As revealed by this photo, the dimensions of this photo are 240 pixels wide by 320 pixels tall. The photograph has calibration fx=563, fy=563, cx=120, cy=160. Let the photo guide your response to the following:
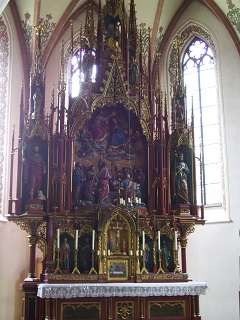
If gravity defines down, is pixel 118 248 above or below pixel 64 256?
above

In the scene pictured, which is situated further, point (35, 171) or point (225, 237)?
point (225, 237)

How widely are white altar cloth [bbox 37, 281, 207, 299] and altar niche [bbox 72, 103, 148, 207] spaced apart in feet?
7.33

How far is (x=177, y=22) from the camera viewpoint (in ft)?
63.6

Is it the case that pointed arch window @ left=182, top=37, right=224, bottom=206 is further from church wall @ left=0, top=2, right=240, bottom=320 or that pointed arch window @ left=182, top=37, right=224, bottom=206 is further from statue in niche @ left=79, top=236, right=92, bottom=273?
statue in niche @ left=79, top=236, right=92, bottom=273

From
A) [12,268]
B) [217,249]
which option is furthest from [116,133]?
[12,268]

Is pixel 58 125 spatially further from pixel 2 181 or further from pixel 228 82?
pixel 228 82

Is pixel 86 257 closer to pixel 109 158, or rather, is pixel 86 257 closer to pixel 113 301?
pixel 113 301

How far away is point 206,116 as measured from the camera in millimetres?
18484

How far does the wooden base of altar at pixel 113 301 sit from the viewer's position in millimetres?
13023

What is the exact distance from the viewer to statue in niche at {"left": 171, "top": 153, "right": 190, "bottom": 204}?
1493cm

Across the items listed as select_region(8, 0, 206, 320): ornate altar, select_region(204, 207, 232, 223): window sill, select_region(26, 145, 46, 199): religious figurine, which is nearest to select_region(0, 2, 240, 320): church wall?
select_region(204, 207, 232, 223): window sill

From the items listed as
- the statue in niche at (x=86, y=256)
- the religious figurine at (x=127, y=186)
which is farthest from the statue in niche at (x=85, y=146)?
the statue in niche at (x=86, y=256)

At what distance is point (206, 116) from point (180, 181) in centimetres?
420

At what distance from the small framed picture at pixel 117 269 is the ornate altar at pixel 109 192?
2cm
